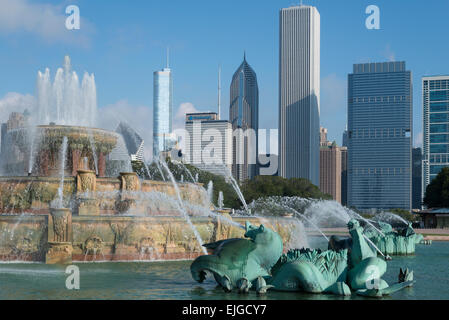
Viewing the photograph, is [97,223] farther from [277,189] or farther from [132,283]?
[277,189]

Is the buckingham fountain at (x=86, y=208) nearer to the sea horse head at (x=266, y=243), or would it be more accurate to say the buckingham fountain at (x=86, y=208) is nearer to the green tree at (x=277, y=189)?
the sea horse head at (x=266, y=243)

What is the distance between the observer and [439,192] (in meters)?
86.7

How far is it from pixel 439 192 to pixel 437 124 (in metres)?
108

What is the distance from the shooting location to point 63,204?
78.1ft

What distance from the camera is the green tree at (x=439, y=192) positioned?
8381 cm

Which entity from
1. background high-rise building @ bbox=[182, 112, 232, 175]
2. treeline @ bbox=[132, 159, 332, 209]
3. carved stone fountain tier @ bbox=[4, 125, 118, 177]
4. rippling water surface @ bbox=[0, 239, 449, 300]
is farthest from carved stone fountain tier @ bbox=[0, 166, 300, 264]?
background high-rise building @ bbox=[182, 112, 232, 175]

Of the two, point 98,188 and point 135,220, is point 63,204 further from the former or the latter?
point 135,220

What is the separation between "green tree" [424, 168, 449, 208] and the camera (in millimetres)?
83812

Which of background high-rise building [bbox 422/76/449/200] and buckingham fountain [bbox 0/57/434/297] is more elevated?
background high-rise building [bbox 422/76/449/200]

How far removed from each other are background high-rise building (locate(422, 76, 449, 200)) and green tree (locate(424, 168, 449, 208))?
10087 cm

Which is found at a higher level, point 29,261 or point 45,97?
point 45,97

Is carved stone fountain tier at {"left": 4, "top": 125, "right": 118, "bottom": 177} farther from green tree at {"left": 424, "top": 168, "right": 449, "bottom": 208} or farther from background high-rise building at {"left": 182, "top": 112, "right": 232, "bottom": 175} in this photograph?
background high-rise building at {"left": 182, "top": 112, "right": 232, "bottom": 175}
